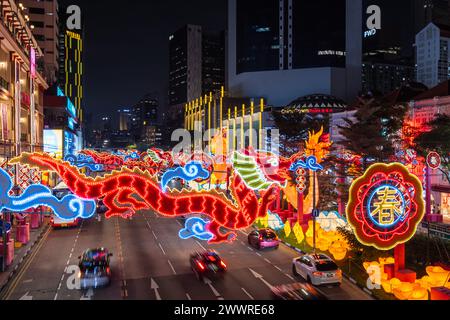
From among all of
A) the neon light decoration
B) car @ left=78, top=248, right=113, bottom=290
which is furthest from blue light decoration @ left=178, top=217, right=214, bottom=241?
car @ left=78, top=248, right=113, bottom=290

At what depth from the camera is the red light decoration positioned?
14109 millimetres

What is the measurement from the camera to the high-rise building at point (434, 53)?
101 m

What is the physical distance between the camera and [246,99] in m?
94.9

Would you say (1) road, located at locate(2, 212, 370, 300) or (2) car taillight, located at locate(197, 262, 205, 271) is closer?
(1) road, located at locate(2, 212, 370, 300)

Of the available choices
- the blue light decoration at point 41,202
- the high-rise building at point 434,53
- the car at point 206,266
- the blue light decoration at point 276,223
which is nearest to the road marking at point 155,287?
the car at point 206,266

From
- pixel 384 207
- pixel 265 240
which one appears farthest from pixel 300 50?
pixel 384 207

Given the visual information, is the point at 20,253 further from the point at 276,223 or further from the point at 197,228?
the point at 197,228

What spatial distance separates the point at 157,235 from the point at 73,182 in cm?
2224

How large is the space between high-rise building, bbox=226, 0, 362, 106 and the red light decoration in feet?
251

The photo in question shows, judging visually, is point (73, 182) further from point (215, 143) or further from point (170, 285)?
point (215, 143)

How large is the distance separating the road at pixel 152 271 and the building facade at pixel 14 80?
301 inches

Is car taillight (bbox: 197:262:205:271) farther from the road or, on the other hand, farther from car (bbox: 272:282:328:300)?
car (bbox: 272:282:328:300)

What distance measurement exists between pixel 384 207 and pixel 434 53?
97.1 meters

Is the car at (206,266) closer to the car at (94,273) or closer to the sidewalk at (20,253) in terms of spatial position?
the car at (94,273)
